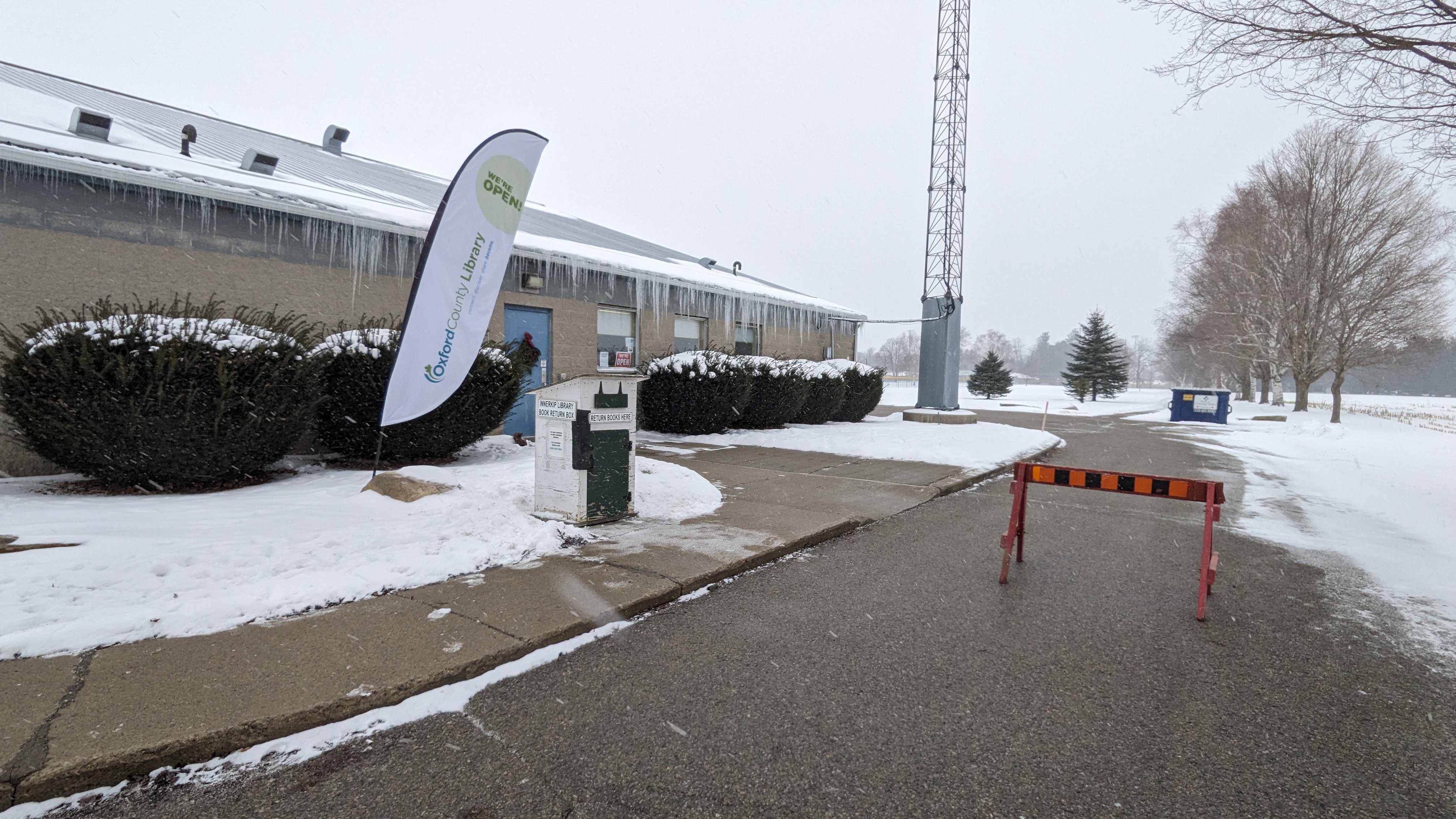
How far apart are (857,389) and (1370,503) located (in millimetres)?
10762

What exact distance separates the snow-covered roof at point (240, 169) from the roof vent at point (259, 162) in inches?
5.9

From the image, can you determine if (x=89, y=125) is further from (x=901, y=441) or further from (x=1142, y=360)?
(x=1142, y=360)

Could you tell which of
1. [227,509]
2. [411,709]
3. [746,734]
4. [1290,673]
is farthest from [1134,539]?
[227,509]

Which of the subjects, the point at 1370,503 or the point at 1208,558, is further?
the point at 1370,503

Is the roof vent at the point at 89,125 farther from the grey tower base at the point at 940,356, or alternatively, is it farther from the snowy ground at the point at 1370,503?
the grey tower base at the point at 940,356

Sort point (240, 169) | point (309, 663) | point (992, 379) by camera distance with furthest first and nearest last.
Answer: point (992, 379) < point (240, 169) < point (309, 663)

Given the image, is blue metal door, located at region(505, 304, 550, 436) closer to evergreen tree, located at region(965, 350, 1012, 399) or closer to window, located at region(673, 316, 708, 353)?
window, located at region(673, 316, 708, 353)

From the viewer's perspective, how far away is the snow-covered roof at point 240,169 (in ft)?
23.3

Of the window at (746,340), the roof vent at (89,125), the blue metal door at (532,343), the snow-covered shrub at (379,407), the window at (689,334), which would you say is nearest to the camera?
the snow-covered shrub at (379,407)

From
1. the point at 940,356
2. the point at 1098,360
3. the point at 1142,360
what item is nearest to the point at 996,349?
the point at 1142,360

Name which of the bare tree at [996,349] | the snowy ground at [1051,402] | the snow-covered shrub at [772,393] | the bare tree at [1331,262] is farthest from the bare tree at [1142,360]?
the snow-covered shrub at [772,393]

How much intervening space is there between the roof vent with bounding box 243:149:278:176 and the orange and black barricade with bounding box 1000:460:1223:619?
34.3ft

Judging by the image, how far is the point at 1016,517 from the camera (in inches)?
196

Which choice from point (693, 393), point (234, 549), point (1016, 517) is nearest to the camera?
point (234, 549)
